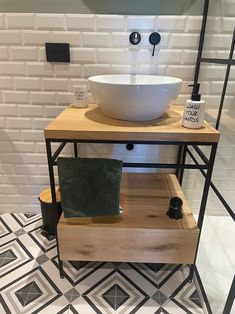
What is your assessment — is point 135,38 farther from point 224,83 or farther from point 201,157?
point 201,157

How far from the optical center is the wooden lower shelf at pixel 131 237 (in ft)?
3.42

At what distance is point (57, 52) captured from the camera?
1.25 metres

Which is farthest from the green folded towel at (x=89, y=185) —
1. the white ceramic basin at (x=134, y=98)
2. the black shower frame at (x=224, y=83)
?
the black shower frame at (x=224, y=83)

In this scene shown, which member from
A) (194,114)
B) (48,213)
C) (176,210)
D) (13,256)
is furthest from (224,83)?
(13,256)

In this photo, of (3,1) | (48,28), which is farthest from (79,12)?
(3,1)

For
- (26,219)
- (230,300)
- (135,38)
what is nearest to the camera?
(230,300)

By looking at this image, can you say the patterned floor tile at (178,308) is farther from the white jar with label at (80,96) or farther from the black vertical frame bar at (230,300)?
the white jar with label at (80,96)

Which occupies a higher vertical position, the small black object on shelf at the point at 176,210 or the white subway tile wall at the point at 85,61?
the white subway tile wall at the point at 85,61

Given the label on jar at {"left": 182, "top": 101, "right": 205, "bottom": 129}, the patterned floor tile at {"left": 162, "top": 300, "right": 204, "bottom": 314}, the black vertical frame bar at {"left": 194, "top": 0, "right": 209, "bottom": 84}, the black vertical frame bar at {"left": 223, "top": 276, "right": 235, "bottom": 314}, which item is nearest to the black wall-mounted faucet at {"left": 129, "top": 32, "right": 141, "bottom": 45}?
the black vertical frame bar at {"left": 194, "top": 0, "right": 209, "bottom": 84}

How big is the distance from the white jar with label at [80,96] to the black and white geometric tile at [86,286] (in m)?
0.81

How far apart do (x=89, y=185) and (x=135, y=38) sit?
2.47ft

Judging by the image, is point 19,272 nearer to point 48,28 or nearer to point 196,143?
point 196,143

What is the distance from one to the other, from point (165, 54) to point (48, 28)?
0.59 meters

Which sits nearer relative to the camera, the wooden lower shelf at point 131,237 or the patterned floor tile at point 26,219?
the wooden lower shelf at point 131,237
